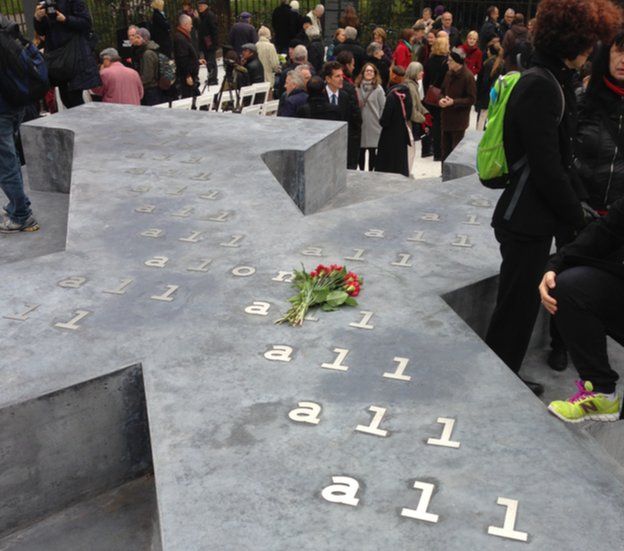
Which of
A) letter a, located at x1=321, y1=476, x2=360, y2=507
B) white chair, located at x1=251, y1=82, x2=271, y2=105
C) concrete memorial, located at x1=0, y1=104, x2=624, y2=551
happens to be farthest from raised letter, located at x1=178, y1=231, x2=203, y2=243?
white chair, located at x1=251, y1=82, x2=271, y2=105

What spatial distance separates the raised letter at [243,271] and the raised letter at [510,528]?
2.42m

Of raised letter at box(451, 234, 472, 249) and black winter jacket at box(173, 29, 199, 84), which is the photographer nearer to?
black winter jacket at box(173, 29, 199, 84)

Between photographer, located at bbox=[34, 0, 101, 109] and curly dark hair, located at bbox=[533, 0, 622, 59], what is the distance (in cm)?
721

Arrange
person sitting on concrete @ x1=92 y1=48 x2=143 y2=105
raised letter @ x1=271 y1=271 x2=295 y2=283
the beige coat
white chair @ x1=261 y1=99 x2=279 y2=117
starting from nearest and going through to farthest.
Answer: raised letter @ x1=271 y1=271 x2=295 y2=283
person sitting on concrete @ x1=92 y1=48 x2=143 y2=105
white chair @ x1=261 y1=99 x2=279 y2=117
the beige coat

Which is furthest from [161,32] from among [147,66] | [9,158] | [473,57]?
[9,158]

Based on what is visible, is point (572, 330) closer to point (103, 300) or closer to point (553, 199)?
point (553, 199)

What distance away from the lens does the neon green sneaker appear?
3.65 meters

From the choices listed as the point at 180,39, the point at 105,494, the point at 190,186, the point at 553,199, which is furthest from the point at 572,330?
the point at 180,39

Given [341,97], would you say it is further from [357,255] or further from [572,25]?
[572,25]

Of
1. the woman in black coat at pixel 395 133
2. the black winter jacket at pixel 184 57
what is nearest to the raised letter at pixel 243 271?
the woman in black coat at pixel 395 133

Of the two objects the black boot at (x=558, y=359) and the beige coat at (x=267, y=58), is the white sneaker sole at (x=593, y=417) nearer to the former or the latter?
the black boot at (x=558, y=359)

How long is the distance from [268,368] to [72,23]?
7.41m

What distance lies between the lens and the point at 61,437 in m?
3.78

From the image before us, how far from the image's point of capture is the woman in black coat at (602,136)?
4.70m
